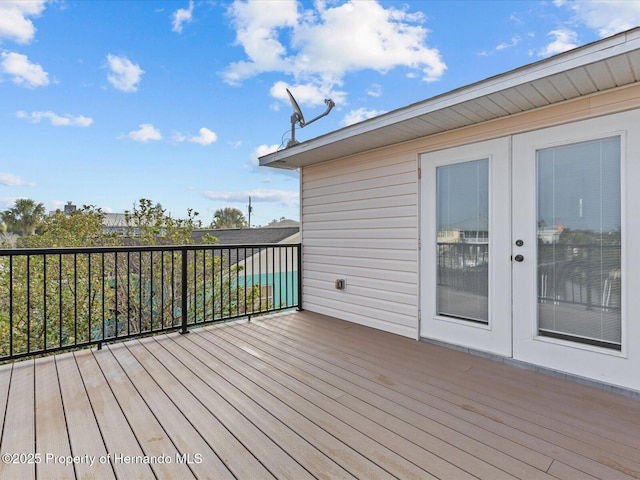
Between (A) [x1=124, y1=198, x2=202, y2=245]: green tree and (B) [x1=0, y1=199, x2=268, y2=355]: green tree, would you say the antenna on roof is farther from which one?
(A) [x1=124, y1=198, x2=202, y2=245]: green tree

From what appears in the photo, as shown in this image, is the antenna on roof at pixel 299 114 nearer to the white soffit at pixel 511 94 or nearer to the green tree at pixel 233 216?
the white soffit at pixel 511 94

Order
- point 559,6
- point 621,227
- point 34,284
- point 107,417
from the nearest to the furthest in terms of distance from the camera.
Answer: point 107,417
point 621,227
point 559,6
point 34,284

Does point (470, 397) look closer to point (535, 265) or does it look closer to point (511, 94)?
point (535, 265)

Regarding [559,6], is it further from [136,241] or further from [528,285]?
[136,241]

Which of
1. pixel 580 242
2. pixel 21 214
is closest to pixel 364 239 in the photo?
pixel 580 242

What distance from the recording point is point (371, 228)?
384cm

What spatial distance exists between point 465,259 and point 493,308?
48cm

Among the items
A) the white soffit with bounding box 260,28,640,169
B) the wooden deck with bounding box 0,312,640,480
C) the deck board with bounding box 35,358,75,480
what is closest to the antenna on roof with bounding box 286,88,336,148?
the white soffit with bounding box 260,28,640,169

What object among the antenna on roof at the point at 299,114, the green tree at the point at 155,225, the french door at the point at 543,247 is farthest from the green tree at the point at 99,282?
the french door at the point at 543,247

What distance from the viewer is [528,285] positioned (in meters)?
2.60

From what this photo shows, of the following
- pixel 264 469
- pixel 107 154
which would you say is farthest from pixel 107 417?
pixel 107 154

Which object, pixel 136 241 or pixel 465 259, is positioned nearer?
pixel 465 259

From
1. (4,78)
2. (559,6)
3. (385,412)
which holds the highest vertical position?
(4,78)

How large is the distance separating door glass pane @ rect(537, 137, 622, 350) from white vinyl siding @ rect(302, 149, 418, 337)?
1.14 metres
